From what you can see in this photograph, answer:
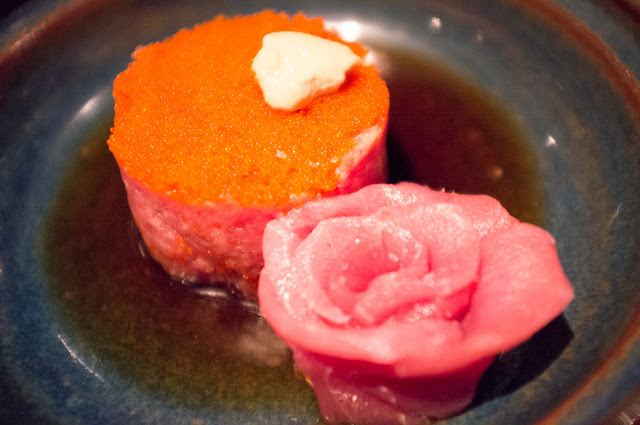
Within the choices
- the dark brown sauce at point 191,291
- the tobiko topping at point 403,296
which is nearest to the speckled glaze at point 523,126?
the dark brown sauce at point 191,291

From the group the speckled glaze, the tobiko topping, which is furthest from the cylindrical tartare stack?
the speckled glaze

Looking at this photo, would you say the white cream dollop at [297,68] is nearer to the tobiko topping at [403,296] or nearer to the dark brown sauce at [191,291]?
the tobiko topping at [403,296]

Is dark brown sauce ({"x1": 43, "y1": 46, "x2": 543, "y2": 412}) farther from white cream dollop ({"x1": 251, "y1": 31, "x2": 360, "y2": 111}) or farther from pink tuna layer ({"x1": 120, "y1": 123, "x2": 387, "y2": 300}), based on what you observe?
white cream dollop ({"x1": 251, "y1": 31, "x2": 360, "y2": 111})

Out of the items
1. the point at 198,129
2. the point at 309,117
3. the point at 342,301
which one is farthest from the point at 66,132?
the point at 342,301

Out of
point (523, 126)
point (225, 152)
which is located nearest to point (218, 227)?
point (225, 152)

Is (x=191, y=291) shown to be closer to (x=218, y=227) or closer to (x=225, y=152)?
(x=218, y=227)

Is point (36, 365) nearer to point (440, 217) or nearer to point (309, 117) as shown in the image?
point (309, 117)
